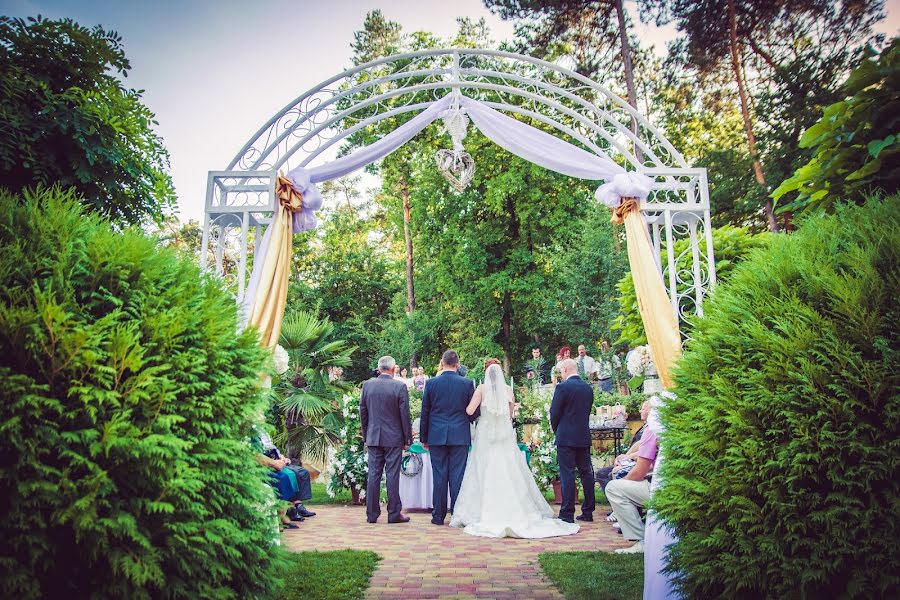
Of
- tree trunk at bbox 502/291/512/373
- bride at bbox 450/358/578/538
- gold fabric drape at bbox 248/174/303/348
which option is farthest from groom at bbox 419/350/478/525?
tree trunk at bbox 502/291/512/373

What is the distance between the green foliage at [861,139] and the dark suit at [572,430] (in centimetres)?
355

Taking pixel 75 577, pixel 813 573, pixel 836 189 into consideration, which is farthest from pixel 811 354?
pixel 75 577

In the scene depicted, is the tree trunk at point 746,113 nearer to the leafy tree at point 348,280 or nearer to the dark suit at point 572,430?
the dark suit at point 572,430

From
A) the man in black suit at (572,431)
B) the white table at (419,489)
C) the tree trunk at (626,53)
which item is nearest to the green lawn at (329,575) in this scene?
the man in black suit at (572,431)

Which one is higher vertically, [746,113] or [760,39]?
[760,39]

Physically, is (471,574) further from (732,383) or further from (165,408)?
(165,408)

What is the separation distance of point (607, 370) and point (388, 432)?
9.17 metres

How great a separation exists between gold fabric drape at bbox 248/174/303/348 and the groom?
2531 mm

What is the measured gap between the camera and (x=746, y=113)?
15102mm

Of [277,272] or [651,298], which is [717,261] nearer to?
[651,298]

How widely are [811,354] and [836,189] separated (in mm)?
2179

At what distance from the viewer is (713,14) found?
15.7 metres

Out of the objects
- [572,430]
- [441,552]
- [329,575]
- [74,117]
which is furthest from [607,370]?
[74,117]

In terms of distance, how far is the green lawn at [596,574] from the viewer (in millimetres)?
4156
